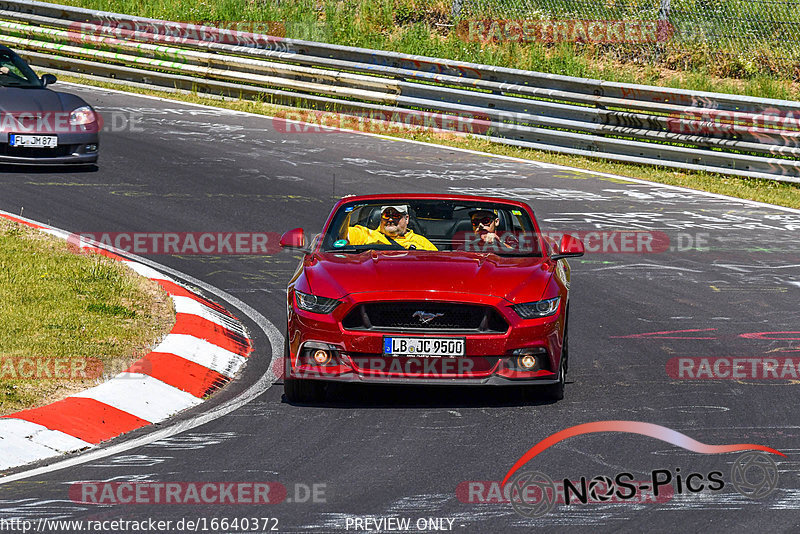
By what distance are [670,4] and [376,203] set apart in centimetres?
1425

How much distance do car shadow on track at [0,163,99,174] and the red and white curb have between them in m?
6.01

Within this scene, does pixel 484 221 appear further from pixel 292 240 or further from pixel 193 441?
pixel 193 441

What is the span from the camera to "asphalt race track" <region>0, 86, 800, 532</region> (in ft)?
19.7

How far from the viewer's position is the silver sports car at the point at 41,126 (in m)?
14.9

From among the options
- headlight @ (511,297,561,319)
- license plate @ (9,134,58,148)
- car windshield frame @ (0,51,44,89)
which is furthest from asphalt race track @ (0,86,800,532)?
car windshield frame @ (0,51,44,89)

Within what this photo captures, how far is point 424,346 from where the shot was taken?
25.4ft

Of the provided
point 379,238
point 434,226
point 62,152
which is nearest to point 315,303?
point 379,238

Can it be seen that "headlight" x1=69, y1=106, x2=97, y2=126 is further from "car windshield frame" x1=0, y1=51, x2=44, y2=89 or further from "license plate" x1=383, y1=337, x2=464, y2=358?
"license plate" x1=383, y1=337, x2=464, y2=358

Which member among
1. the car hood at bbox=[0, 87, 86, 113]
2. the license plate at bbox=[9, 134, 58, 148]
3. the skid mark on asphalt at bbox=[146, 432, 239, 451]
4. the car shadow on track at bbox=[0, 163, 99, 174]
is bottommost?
the skid mark on asphalt at bbox=[146, 432, 239, 451]

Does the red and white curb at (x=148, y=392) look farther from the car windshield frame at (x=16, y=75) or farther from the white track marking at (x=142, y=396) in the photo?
the car windshield frame at (x=16, y=75)

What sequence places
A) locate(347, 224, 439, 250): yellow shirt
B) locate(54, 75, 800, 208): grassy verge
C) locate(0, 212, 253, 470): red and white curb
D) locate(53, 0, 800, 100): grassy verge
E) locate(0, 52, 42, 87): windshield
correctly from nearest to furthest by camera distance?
locate(0, 212, 253, 470): red and white curb
locate(347, 224, 439, 250): yellow shirt
locate(0, 52, 42, 87): windshield
locate(54, 75, 800, 208): grassy verge
locate(53, 0, 800, 100): grassy verge

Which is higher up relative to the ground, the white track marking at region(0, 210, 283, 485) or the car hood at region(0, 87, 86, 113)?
the car hood at region(0, 87, 86, 113)

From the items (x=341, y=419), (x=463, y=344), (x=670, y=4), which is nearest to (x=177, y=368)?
(x=341, y=419)

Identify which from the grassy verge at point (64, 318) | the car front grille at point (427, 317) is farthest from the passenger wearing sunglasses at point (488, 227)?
the grassy verge at point (64, 318)
